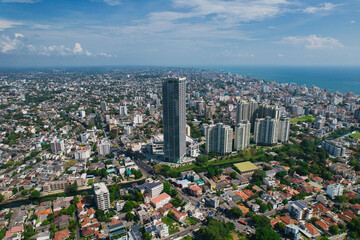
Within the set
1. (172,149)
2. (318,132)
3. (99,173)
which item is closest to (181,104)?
(172,149)

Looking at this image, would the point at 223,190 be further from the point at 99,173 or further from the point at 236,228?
the point at 99,173

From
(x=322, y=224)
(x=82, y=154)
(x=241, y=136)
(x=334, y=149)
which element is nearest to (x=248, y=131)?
(x=241, y=136)

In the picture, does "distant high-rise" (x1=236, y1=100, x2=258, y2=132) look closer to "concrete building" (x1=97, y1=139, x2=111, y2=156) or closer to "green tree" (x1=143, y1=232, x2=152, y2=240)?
"concrete building" (x1=97, y1=139, x2=111, y2=156)

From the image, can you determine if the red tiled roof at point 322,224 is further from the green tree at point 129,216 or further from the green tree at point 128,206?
the green tree at point 128,206

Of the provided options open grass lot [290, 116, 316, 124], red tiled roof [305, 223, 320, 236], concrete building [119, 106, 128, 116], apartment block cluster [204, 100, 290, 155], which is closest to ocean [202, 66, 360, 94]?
open grass lot [290, 116, 316, 124]

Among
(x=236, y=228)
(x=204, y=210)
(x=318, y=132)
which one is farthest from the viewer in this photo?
(x=318, y=132)

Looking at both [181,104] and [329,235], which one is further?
[181,104]
